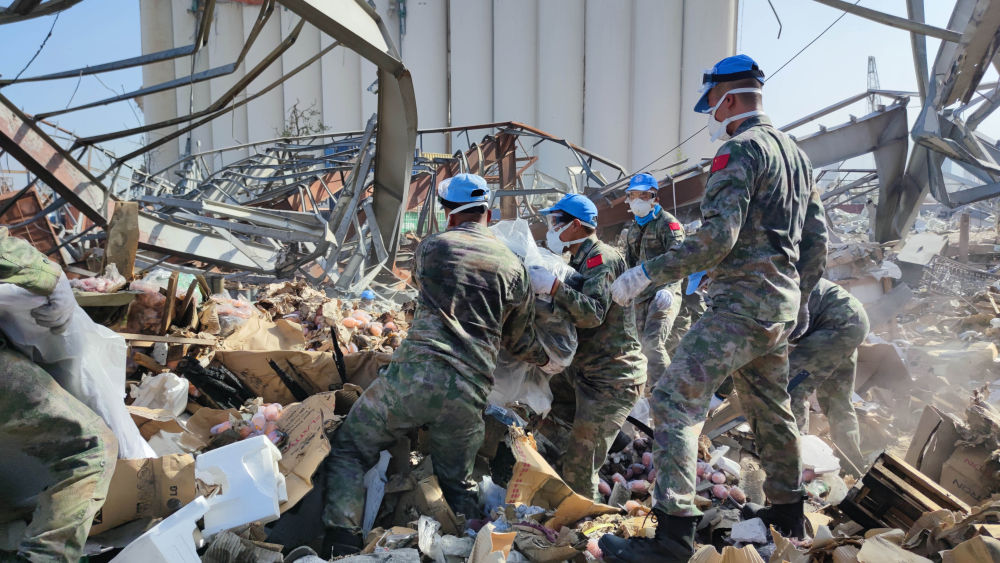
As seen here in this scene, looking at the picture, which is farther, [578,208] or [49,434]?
[578,208]

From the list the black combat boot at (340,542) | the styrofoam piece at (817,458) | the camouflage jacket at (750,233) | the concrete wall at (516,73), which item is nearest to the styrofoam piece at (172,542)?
the black combat boot at (340,542)

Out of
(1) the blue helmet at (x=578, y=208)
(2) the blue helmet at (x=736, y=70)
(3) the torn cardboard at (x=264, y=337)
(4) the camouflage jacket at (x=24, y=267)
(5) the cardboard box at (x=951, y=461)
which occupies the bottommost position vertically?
(5) the cardboard box at (x=951, y=461)

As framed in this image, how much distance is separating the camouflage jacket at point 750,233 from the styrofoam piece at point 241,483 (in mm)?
1664

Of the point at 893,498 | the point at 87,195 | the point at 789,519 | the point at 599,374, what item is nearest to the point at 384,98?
the point at 87,195

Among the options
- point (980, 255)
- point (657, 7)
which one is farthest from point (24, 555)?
point (657, 7)

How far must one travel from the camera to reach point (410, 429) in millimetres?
2822

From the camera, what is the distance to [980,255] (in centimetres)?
1061

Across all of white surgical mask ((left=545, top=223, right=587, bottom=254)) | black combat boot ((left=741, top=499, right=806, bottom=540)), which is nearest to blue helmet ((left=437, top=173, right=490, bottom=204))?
white surgical mask ((left=545, top=223, right=587, bottom=254))

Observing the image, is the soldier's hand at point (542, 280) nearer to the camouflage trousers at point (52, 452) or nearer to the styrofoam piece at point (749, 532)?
the styrofoam piece at point (749, 532)

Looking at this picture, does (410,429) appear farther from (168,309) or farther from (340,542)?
(168,309)

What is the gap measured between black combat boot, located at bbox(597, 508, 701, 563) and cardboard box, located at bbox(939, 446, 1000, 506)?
1.68 m

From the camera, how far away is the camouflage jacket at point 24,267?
187cm

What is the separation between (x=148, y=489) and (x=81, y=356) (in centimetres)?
54

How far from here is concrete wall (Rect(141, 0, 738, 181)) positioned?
930 inches
